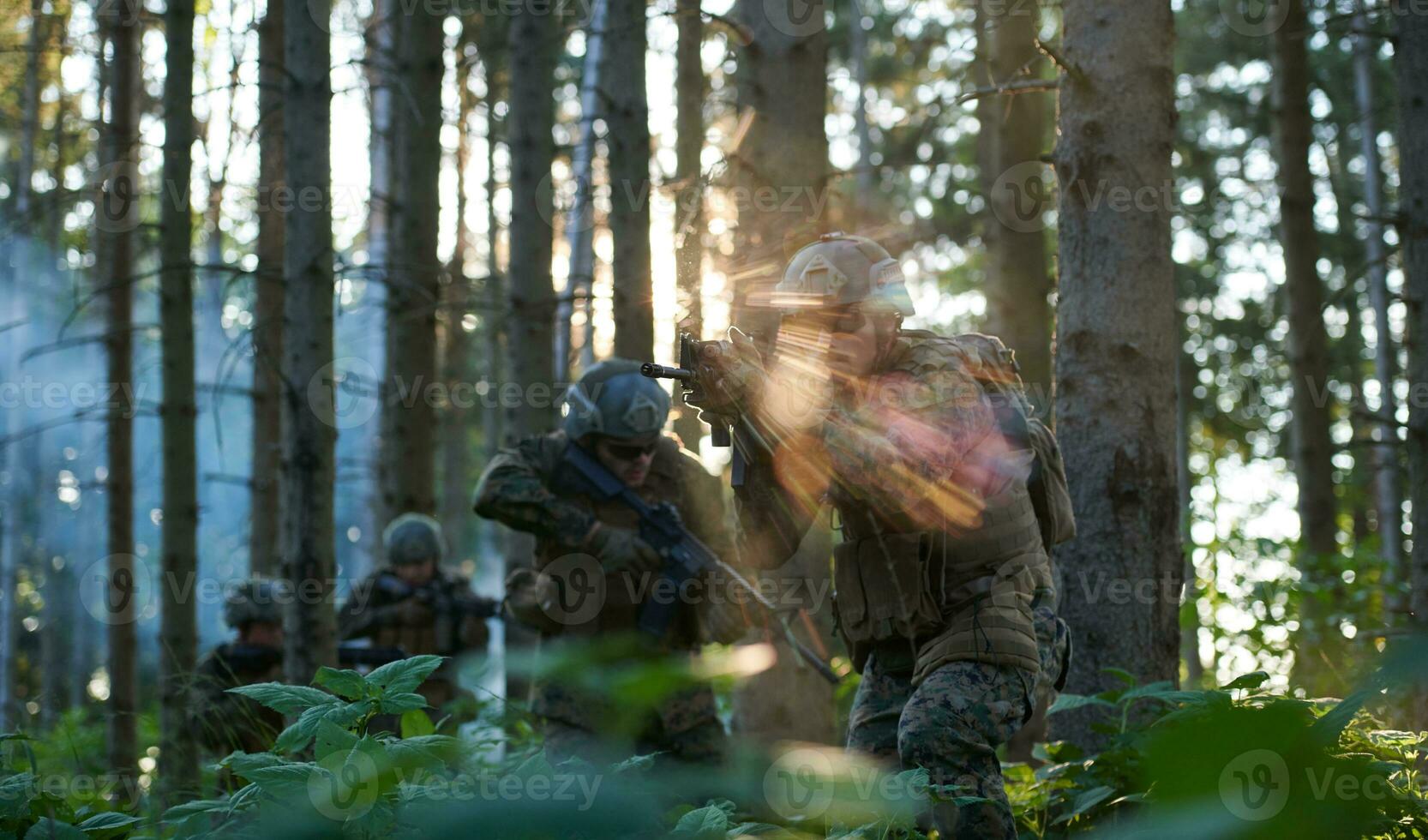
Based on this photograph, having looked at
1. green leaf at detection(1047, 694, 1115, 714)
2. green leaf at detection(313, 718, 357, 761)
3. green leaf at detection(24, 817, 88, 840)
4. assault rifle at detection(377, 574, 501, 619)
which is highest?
green leaf at detection(313, 718, 357, 761)

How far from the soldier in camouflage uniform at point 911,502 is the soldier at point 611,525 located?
4.77ft

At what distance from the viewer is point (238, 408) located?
42.7 meters

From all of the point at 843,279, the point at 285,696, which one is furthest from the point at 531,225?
the point at 285,696

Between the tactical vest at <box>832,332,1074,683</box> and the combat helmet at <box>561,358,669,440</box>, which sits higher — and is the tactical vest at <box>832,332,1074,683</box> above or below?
below

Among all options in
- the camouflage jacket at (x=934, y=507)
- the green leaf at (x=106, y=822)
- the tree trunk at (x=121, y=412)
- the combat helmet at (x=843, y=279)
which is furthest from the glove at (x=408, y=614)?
the green leaf at (x=106, y=822)

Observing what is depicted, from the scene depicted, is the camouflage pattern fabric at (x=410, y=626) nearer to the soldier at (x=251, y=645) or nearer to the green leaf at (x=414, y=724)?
the soldier at (x=251, y=645)

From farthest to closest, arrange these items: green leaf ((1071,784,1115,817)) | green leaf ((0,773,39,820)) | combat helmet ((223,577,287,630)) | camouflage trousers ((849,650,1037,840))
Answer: combat helmet ((223,577,287,630)) → green leaf ((1071,784,1115,817)) → camouflage trousers ((849,650,1037,840)) → green leaf ((0,773,39,820))

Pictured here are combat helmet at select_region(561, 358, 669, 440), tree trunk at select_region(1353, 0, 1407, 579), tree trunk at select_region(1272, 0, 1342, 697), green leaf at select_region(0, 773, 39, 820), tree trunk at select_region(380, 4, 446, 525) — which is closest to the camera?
green leaf at select_region(0, 773, 39, 820)

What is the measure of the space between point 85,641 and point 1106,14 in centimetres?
2816

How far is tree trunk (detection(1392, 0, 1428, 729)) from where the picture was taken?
6020 mm

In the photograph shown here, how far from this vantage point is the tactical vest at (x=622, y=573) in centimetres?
596

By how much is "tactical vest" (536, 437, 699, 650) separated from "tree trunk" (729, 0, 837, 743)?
772mm

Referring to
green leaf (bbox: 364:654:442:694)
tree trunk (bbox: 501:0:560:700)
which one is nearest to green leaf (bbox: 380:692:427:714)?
green leaf (bbox: 364:654:442:694)

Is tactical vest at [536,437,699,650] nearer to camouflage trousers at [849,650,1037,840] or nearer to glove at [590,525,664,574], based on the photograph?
glove at [590,525,664,574]
